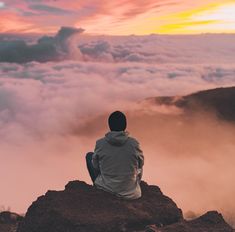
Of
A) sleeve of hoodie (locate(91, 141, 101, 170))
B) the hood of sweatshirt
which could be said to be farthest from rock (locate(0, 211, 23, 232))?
the hood of sweatshirt

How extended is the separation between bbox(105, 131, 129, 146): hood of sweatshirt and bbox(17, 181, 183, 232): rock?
107cm

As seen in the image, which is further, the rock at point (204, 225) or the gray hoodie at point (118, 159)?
the gray hoodie at point (118, 159)

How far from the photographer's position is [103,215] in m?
9.05

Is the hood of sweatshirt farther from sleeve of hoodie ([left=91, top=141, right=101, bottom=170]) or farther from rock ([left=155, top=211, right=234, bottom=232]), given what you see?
rock ([left=155, top=211, right=234, bottom=232])

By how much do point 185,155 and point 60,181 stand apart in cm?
4245

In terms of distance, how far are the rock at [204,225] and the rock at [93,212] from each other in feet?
1.48

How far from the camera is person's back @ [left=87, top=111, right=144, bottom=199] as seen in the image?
9086mm

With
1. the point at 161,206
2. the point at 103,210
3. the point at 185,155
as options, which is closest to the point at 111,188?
the point at 103,210

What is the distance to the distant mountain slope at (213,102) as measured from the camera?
348 ft

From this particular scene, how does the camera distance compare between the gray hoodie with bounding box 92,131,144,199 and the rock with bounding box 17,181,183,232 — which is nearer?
the rock with bounding box 17,181,183,232

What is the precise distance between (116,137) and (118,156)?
0.35 metres

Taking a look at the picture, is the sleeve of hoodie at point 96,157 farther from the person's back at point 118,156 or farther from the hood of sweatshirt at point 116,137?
the hood of sweatshirt at point 116,137

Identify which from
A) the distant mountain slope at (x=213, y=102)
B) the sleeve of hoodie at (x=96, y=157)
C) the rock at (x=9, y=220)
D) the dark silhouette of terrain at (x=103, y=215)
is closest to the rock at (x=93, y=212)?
the dark silhouette of terrain at (x=103, y=215)

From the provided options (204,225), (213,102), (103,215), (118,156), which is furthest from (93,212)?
(213,102)
